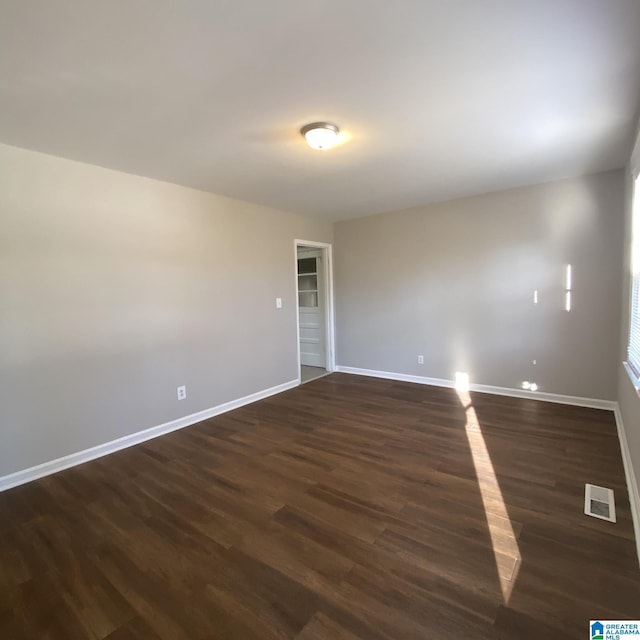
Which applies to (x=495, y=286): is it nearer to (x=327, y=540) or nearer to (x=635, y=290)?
(x=635, y=290)

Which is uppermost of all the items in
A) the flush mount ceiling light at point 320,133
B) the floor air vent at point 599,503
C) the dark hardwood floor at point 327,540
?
the flush mount ceiling light at point 320,133

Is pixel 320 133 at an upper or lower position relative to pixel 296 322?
upper

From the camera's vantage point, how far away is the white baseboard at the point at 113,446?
2604mm

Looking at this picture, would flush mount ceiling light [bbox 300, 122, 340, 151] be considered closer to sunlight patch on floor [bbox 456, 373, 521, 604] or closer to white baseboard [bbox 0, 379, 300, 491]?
sunlight patch on floor [bbox 456, 373, 521, 604]

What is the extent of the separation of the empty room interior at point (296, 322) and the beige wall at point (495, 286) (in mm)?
31

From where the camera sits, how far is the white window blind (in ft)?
8.01

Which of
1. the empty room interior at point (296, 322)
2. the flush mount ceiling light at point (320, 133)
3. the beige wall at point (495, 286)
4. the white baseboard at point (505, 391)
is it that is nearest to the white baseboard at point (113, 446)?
the empty room interior at point (296, 322)

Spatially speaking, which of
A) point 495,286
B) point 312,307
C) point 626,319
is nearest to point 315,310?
point 312,307

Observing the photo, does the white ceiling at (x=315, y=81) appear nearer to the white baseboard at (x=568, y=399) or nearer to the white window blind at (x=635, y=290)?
the white window blind at (x=635, y=290)

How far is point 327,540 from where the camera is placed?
192cm

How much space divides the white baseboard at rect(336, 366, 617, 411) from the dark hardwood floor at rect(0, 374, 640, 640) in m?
0.51

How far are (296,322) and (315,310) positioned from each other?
3.50 feet

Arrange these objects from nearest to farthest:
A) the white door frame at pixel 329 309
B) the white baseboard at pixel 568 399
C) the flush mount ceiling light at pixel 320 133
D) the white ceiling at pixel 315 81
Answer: the white ceiling at pixel 315 81 → the white baseboard at pixel 568 399 → the flush mount ceiling light at pixel 320 133 → the white door frame at pixel 329 309

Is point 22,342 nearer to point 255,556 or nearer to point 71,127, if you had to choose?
point 71,127
